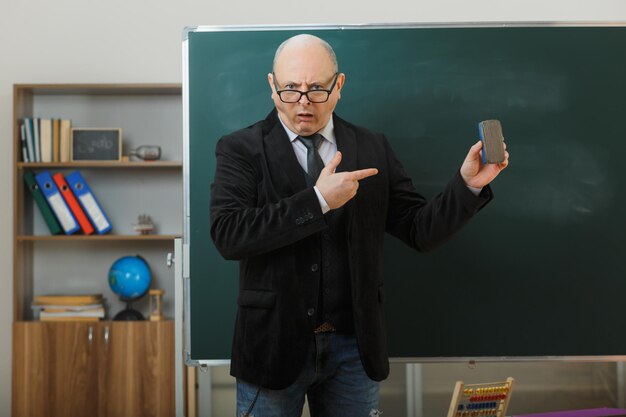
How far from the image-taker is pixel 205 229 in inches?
89.7

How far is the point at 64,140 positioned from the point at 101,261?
2.21ft

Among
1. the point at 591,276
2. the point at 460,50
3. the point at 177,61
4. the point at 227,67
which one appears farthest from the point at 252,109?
the point at 177,61

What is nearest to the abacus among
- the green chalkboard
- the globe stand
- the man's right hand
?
the green chalkboard

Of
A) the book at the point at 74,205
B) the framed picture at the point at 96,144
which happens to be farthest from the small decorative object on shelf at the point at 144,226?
the framed picture at the point at 96,144

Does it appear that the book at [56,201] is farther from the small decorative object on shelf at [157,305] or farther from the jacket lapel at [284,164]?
the jacket lapel at [284,164]

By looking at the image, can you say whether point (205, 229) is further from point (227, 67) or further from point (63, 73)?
point (63, 73)

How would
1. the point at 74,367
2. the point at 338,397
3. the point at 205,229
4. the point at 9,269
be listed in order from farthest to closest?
the point at 9,269, the point at 74,367, the point at 205,229, the point at 338,397

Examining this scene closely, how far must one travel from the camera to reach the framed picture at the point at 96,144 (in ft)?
12.1

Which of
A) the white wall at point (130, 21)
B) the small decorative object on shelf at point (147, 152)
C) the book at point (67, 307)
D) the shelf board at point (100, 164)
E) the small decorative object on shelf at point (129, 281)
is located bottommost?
the book at point (67, 307)

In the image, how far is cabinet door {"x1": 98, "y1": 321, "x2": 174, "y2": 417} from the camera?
11.6 ft

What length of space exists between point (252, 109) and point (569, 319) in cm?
120

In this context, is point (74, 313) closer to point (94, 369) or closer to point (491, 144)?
point (94, 369)

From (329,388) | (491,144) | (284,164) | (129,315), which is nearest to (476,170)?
(491,144)

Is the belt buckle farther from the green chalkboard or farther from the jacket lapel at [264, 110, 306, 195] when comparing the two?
the green chalkboard
